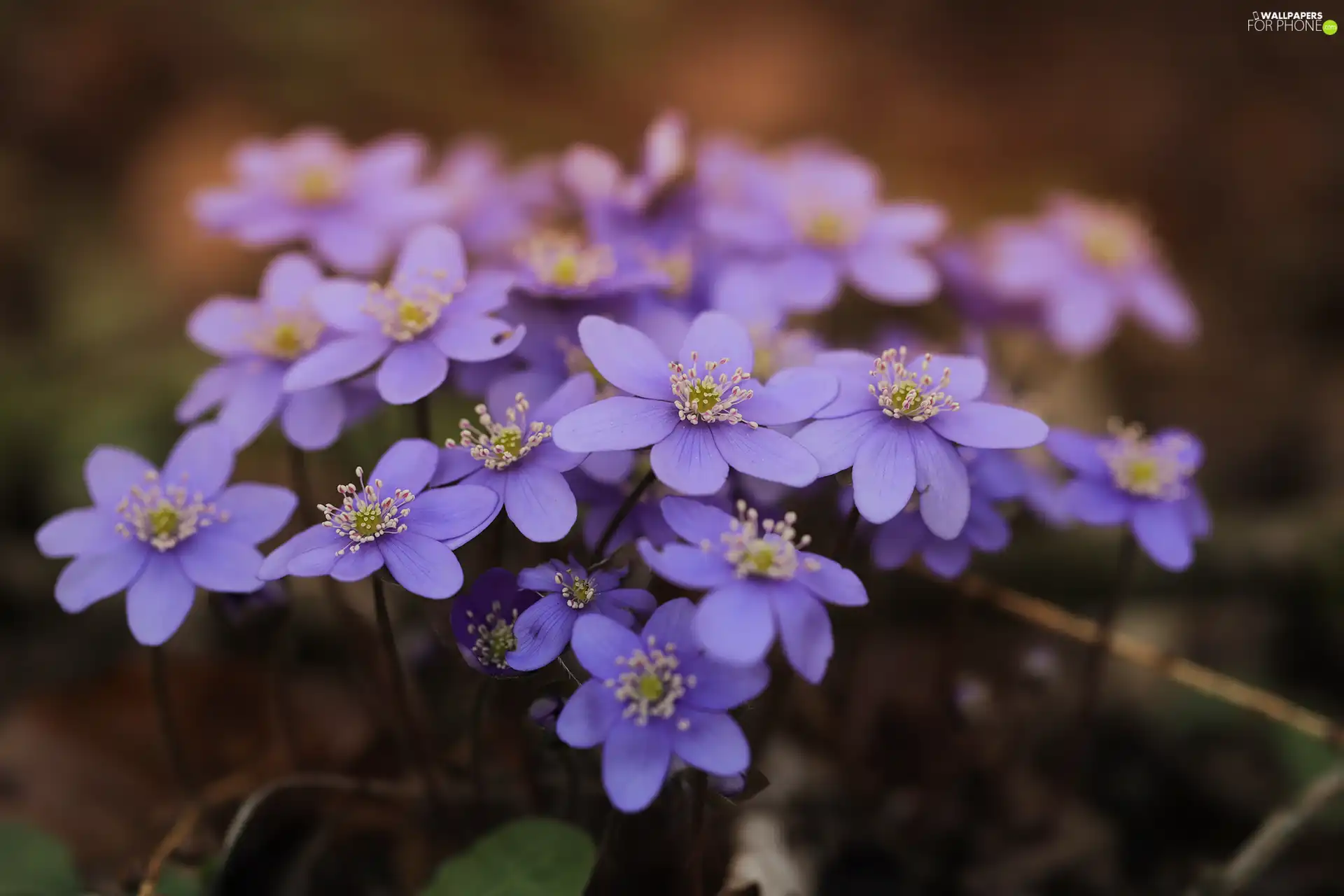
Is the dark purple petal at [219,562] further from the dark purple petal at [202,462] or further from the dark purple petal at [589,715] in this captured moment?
the dark purple petal at [589,715]

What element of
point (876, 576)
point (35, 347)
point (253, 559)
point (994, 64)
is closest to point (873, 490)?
point (876, 576)

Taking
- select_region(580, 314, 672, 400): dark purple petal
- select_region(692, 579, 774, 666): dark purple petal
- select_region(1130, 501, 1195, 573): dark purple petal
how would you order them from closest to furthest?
select_region(692, 579, 774, 666): dark purple petal
select_region(580, 314, 672, 400): dark purple petal
select_region(1130, 501, 1195, 573): dark purple petal

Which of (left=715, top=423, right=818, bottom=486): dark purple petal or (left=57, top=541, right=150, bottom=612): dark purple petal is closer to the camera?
(left=715, top=423, right=818, bottom=486): dark purple petal

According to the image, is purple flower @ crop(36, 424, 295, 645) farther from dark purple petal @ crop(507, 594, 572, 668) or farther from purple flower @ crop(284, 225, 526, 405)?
dark purple petal @ crop(507, 594, 572, 668)

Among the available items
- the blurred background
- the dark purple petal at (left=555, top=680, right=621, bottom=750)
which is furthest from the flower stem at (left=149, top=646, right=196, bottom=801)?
the dark purple petal at (left=555, top=680, right=621, bottom=750)

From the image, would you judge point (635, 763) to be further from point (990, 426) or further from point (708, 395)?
point (990, 426)

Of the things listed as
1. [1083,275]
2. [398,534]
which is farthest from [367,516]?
[1083,275]
